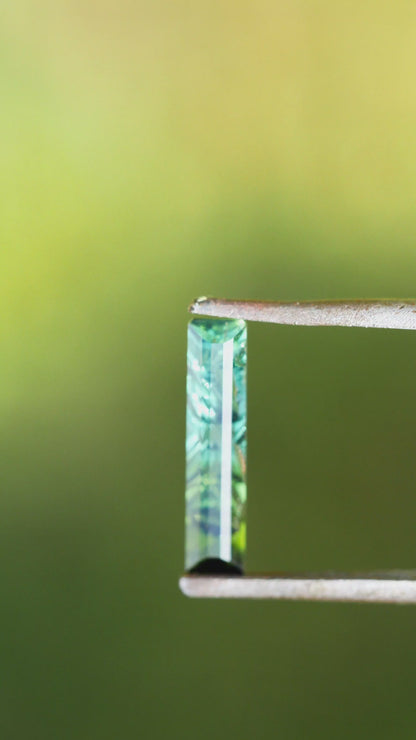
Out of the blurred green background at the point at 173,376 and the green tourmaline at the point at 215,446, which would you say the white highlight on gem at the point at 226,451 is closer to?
the green tourmaline at the point at 215,446

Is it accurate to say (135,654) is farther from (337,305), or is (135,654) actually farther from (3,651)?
(337,305)

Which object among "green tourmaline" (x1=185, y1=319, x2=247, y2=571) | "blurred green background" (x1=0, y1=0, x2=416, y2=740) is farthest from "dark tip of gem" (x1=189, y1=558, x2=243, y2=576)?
"blurred green background" (x1=0, y1=0, x2=416, y2=740)

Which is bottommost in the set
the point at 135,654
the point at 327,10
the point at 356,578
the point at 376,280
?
the point at 135,654

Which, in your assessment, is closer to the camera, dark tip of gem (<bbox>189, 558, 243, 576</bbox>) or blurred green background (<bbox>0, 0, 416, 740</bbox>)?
dark tip of gem (<bbox>189, 558, 243, 576</bbox>)

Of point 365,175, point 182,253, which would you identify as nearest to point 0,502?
point 182,253

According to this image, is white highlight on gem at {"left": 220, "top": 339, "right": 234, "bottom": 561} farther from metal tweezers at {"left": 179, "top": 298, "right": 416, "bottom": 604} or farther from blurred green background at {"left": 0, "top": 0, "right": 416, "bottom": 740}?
blurred green background at {"left": 0, "top": 0, "right": 416, "bottom": 740}

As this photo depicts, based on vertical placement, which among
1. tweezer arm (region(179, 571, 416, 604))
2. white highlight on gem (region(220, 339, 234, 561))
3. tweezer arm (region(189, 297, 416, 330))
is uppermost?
tweezer arm (region(189, 297, 416, 330))

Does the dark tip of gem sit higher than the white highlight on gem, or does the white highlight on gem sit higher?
the white highlight on gem

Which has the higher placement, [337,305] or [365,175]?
[365,175]

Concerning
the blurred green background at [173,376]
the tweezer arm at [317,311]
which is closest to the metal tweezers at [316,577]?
the tweezer arm at [317,311]
